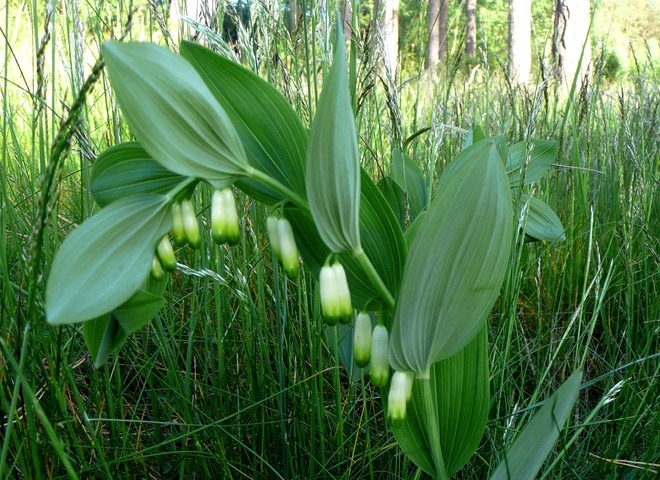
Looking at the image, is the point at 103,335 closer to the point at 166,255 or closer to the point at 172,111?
the point at 166,255

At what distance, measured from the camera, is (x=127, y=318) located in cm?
54

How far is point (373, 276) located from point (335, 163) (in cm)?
12

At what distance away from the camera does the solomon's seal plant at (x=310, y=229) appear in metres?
0.46

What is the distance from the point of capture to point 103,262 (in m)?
0.47

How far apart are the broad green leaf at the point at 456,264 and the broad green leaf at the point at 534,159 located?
513 millimetres

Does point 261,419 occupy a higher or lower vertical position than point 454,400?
lower

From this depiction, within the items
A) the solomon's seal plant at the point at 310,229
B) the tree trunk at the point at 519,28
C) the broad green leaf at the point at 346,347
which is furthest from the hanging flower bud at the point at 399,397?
the tree trunk at the point at 519,28

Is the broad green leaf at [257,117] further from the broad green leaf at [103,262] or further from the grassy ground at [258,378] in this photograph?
the grassy ground at [258,378]

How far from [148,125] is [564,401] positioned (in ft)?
1.51

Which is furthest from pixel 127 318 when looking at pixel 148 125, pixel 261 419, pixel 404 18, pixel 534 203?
pixel 404 18

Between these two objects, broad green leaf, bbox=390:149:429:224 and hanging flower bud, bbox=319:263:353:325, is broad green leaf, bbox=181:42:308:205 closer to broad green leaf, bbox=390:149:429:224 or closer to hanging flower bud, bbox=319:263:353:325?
hanging flower bud, bbox=319:263:353:325

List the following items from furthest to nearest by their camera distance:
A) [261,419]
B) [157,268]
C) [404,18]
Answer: [404,18]
[261,419]
[157,268]

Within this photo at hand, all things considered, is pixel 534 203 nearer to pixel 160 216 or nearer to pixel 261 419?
pixel 261 419

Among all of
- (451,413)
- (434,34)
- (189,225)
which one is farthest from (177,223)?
(434,34)
